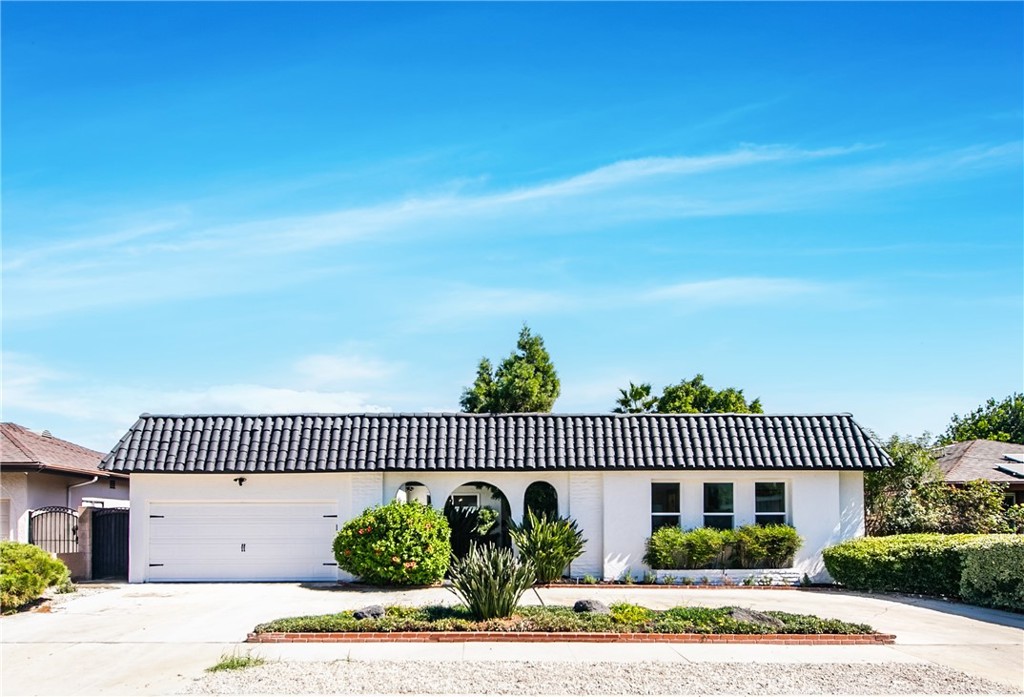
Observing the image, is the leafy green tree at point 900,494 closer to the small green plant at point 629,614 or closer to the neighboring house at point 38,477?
the small green plant at point 629,614

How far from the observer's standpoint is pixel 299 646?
1409 cm

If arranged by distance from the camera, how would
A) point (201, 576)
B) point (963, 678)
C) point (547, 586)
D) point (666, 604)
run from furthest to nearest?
1. point (201, 576)
2. point (547, 586)
3. point (666, 604)
4. point (963, 678)

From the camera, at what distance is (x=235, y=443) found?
75.2 feet

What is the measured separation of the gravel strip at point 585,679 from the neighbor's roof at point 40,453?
12121mm

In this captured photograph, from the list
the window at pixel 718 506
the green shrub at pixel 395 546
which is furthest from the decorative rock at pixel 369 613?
the window at pixel 718 506

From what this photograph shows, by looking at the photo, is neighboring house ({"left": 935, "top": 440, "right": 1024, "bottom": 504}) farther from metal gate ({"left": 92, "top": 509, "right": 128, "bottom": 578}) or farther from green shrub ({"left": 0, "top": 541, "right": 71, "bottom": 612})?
green shrub ({"left": 0, "top": 541, "right": 71, "bottom": 612})

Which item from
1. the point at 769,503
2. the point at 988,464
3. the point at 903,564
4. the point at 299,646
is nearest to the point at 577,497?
the point at 769,503

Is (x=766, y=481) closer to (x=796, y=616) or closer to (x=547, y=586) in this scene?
(x=547, y=586)

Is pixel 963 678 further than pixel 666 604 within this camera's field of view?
No

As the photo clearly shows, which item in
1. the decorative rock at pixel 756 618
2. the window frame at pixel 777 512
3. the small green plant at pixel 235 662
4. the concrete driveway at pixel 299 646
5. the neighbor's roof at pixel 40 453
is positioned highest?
the neighbor's roof at pixel 40 453

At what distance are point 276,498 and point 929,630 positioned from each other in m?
13.7

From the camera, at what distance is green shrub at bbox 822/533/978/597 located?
1962 cm

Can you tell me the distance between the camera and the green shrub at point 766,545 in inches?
882

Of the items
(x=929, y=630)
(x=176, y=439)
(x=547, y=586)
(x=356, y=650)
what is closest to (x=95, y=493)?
(x=176, y=439)
